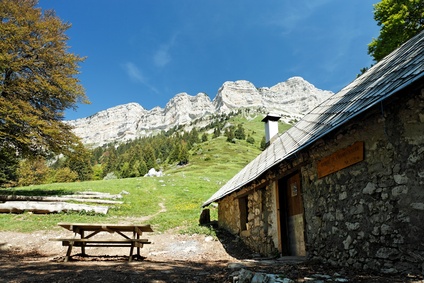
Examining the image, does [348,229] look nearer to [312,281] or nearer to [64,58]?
[312,281]

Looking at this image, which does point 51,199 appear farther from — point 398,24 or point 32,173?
point 32,173

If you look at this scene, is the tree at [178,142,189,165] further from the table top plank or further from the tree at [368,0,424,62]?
the table top plank

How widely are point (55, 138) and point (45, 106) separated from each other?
2834 millimetres

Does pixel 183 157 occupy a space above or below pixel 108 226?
above

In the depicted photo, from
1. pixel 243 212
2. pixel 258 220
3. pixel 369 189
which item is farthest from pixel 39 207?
pixel 369 189

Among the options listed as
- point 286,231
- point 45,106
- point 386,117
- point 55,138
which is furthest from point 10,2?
point 386,117

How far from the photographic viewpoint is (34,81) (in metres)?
18.9

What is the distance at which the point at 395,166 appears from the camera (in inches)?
193

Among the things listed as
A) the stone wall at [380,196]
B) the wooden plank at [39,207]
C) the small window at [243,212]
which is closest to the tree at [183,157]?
the wooden plank at [39,207]

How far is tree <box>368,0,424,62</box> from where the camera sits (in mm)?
19372

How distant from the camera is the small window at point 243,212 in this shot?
1207 centimetres

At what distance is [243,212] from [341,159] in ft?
22.2

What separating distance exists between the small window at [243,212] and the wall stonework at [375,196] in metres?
4.84

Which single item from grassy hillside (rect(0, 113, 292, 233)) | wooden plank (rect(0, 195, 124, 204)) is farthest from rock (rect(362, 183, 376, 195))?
wooden plank (rect(0, 195, 124, 204))
